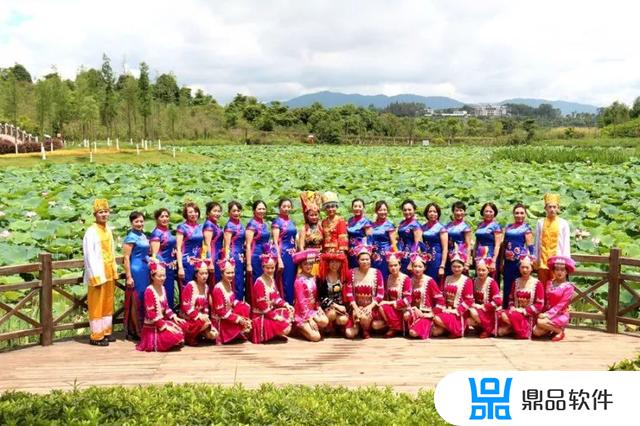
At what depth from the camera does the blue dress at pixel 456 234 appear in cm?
702

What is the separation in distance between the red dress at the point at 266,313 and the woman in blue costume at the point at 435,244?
1797mm

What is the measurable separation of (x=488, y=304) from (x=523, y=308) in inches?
14.5

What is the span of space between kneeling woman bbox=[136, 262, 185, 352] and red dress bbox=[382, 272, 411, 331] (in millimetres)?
2190

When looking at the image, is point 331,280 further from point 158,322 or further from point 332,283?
point 158,322

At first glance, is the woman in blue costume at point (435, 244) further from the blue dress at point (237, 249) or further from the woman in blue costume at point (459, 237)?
the blue dress at point (237, 249)

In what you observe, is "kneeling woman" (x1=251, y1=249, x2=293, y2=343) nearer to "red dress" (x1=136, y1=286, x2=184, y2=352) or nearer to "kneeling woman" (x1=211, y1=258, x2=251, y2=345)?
"kneeling woman" (x1=211, y1=258, x2=251, y2=345)

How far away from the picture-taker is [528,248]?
6.93m

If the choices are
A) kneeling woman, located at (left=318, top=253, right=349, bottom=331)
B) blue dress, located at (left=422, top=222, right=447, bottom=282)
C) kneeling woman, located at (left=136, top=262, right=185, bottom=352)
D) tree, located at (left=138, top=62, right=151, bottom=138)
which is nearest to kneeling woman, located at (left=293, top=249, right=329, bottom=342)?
kneeling woman, located at (left=318, top=253, right=349, bottom=331)

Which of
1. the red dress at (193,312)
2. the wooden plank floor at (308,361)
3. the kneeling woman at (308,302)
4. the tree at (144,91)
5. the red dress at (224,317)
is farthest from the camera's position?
the tree at (144,91)

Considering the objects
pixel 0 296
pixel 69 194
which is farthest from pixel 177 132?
pixel 0 296

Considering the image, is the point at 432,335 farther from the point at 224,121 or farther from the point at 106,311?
the point at 224,121

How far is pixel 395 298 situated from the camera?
21.8ft

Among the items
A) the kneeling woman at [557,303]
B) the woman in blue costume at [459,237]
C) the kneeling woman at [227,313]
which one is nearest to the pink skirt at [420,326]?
the woman in blue costume at [459,237]

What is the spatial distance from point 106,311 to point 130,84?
4175cm
